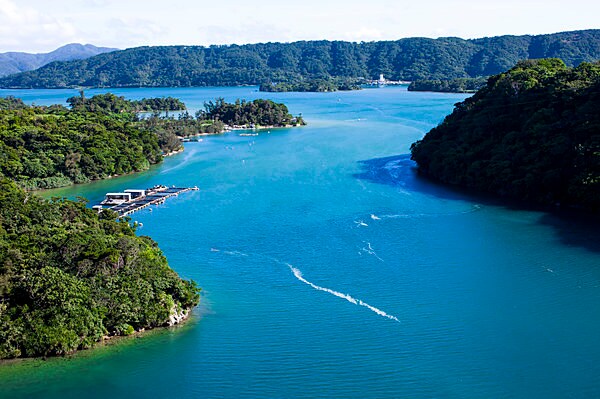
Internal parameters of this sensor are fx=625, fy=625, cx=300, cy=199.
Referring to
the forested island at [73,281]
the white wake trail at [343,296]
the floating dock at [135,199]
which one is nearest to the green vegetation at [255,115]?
the floating dock at [135,199]

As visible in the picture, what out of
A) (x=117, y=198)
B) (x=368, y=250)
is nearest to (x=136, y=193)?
(x=117, y=198)

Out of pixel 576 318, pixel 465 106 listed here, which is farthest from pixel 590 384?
pixel 465 106

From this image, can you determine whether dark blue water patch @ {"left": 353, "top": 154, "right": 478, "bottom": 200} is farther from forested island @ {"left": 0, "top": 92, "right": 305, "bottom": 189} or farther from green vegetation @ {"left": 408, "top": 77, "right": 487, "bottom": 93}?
green vegetation @ {"left": 408, "top": 77, "right": 487, "bottom": 93}

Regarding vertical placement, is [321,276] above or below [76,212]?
below

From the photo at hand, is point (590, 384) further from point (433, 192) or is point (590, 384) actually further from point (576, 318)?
point (433, 192)

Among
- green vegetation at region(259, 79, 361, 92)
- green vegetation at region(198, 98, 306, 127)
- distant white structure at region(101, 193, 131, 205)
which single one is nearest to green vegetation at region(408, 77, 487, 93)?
green vegetation at region(259, 79, 361, 92)
